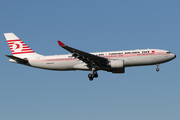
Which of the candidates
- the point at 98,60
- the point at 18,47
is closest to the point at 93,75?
the point at 98,60

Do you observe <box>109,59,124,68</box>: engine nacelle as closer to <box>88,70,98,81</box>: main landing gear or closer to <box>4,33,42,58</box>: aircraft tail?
<box>88,70,98,81</box>: main landing gear

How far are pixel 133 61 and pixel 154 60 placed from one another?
311cm

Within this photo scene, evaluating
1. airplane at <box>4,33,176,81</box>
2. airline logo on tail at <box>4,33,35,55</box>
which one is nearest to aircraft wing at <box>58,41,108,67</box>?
airplane at <box>4,33,176,81</box>

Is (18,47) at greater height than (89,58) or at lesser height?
greater

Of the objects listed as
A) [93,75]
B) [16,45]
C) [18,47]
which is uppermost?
[16,45]

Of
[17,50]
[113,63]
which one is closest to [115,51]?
[113,63]

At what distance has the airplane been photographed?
42812 mm

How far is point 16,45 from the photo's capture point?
165 ft

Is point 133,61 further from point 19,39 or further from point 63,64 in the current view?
→ point 19,39

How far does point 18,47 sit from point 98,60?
15035 mm

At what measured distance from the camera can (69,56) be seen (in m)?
45.6

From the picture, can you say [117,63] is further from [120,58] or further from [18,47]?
[18,47]

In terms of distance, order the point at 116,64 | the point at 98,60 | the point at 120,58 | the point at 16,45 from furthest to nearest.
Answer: the point at 16,45 < the point at 120,58 < the point at 98,60 < the point at 116,64

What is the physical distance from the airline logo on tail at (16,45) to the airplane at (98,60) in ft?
7.50
